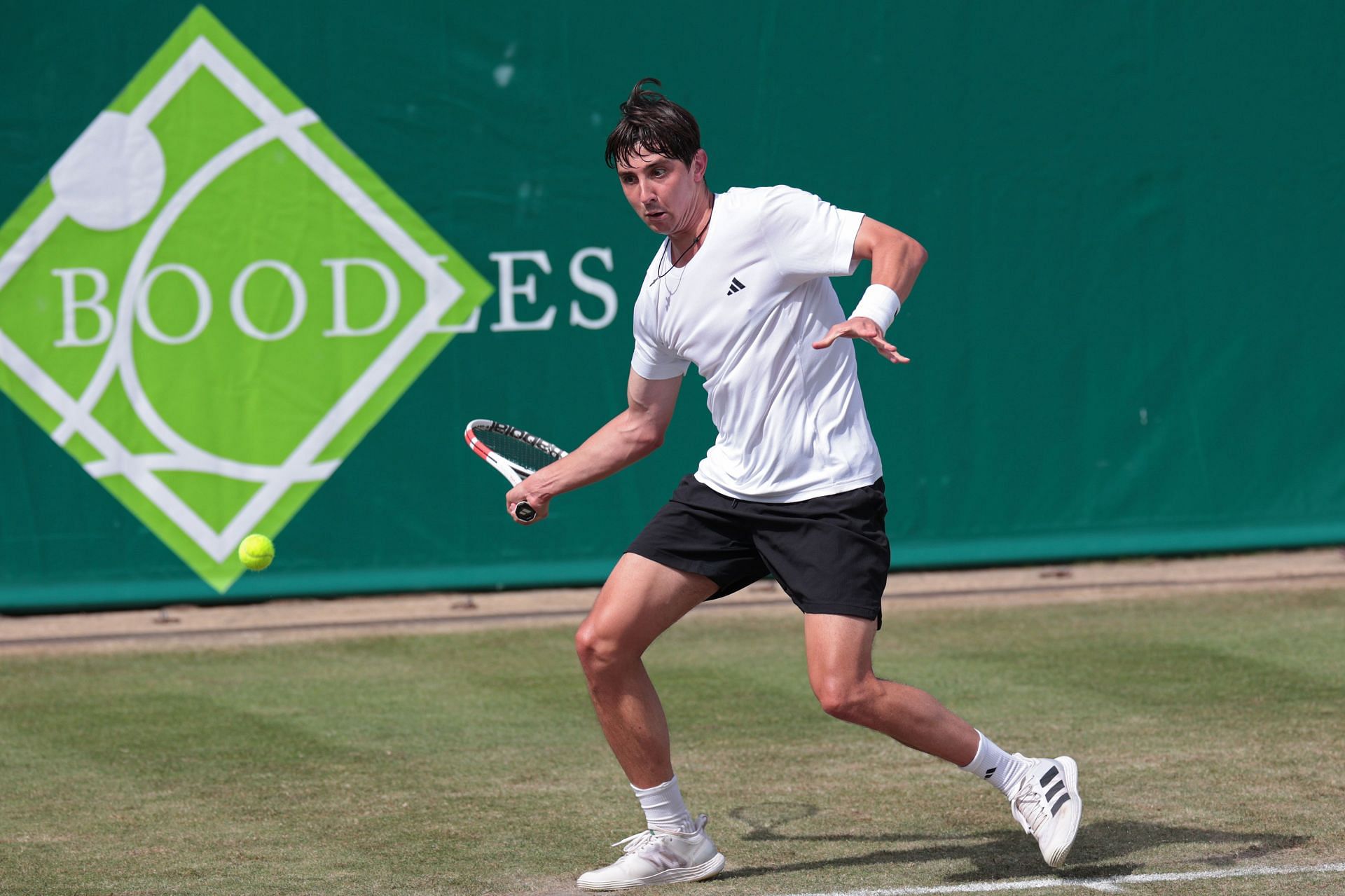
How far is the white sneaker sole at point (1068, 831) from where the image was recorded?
13.8 ft

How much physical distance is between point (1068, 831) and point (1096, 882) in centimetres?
13

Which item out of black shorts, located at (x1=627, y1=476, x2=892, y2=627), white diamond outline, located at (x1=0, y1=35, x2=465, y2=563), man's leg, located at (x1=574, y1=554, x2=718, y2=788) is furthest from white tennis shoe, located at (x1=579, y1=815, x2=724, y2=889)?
white diamond outline, located at (x1=0, y1=35, x2=465, y2=563)

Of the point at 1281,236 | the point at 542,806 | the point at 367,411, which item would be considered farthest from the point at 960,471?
the point at 542,806

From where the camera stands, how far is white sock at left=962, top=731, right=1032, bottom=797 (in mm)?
4266

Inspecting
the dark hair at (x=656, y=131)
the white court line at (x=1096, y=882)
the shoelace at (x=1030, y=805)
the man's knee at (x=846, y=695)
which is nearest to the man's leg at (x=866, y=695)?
the man's knee at (x=846, y=695)

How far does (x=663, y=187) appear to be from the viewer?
4199 millimetres

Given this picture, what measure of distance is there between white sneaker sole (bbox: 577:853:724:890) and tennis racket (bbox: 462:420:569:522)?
873 millimetres

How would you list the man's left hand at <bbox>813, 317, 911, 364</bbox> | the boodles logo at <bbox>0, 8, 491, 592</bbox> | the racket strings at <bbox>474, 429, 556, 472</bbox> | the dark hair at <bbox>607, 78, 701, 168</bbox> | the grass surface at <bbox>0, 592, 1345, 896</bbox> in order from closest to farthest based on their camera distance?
the man's left hand at <bbox>813, 317, 911, 364</bbox> → the dark hair at <bbox>607, 78, 701, 168</bbox> → the grass surface at <bbox>0, 592, 1345, 896</bbox> → the racket strings at <bbox>474, 429, 556, 472</bbox> → the boodles logo at <bbox>0, 8, 491, 592</bbox>

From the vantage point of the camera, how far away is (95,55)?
7.90 m

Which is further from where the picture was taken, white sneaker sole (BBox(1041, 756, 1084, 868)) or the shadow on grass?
the shadow on grass

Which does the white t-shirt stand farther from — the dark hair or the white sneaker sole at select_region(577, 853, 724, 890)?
the white sneaker sole at select_region(577, 853, 724, 890)

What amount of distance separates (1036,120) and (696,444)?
212 centimetres

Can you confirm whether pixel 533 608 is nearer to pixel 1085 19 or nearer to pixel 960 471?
pixel 960 471

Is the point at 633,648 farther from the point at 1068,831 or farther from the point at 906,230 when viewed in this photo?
the point at 906,230
